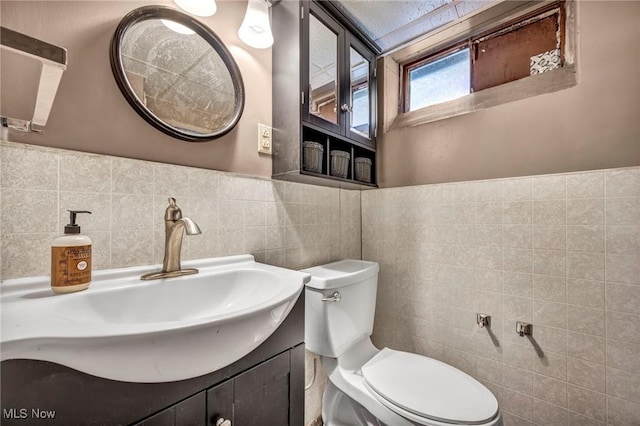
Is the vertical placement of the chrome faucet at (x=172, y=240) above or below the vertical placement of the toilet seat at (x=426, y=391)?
above

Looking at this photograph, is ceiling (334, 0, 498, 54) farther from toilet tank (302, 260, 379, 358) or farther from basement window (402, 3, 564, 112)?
toilet tank (302, 260, 379, 358)

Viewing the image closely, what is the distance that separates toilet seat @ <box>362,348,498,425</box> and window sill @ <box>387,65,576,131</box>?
3.76 feet

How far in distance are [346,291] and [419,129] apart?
928 millimetres

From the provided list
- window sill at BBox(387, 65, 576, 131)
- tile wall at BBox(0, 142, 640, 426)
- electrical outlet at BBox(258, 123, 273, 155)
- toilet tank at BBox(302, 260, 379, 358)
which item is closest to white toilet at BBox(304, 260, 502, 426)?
toilet tank at BBox(302, 260, 379, 358)

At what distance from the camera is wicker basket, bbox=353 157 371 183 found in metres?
1.41

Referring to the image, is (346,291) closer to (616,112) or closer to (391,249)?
(391,249)

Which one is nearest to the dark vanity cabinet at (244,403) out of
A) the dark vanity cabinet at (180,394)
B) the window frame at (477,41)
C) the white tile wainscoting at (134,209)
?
the dark vanity cabinet at (180,394)

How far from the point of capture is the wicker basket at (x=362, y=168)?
141cm

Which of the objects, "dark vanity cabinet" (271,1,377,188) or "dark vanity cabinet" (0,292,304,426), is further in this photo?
"dark vanity cabinet" (271,1,377,188)

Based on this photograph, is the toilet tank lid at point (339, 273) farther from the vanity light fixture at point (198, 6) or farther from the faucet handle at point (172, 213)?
the vanity light fixture at point (198, 6)

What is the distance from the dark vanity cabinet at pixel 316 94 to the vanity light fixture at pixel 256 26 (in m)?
0.11

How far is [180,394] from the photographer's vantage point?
1.61ft

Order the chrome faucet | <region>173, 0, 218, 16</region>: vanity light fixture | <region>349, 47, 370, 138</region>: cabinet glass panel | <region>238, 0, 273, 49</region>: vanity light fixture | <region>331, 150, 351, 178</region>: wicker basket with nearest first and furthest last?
the chrome faucet
<region>173, 0, 218, 16</region>: vanity light fixture
<region>238, 0, 273, 49</region>: vanity light fixture
<region>331, 150, 351, 178</region>: wicker basket
<region>349, 47, 370, 138</region>: cabinet glass panel

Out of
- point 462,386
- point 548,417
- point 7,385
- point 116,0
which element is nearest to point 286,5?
point 116,0
